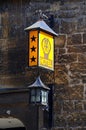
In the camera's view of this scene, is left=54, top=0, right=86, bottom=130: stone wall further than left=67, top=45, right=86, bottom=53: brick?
No

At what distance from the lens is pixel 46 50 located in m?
10.5

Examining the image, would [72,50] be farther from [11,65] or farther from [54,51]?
[11,65]

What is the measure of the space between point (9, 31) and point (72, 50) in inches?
55.4

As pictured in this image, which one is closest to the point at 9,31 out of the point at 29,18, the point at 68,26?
the point at 29,18

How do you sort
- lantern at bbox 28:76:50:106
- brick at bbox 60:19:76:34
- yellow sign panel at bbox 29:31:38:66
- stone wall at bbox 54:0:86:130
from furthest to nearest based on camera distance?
brick at bbox 60:19:76:34 < stone wall at bbox 54:0:86:130 < lantern at bbox 28:76:50:106 < yellow sign panel at bbox 29:31:38:66

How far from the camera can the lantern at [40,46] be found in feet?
33.9

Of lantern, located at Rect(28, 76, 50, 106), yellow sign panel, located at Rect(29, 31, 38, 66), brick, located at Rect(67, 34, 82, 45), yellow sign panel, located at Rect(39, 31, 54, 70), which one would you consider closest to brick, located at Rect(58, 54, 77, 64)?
brick, located at Rect(67, 34, 82, 45)

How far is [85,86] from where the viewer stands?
10.9 metres

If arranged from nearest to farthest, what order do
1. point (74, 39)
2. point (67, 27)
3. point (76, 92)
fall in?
point (76, 92) → point (74, 39) → point (67, 27)

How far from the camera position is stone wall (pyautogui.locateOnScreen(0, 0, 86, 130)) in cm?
1089

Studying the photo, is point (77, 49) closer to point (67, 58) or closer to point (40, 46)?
point (67, 58)

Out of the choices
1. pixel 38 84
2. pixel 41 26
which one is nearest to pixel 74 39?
pixel 41 26

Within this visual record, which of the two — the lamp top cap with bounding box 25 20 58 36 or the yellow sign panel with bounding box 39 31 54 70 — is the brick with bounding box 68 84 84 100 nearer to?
the yellow sign panel with bounding box 39 31 54 70

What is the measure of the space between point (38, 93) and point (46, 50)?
31.0 inches
